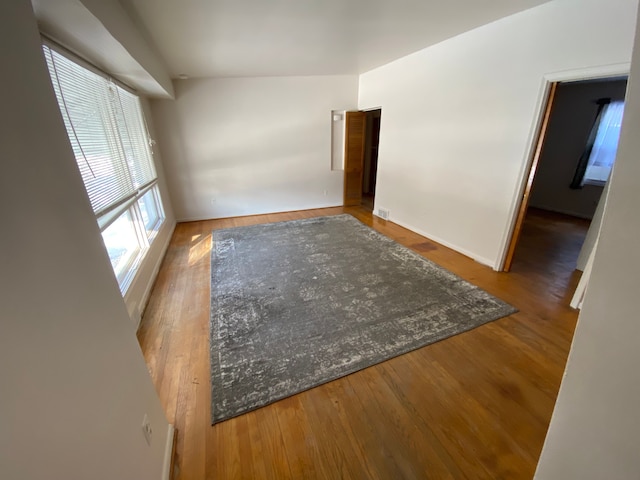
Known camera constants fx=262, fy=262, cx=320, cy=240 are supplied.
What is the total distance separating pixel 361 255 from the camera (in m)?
3.49

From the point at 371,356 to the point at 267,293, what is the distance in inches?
49.1

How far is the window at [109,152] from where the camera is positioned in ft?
6.07

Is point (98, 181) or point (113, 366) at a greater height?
point (98, 181)

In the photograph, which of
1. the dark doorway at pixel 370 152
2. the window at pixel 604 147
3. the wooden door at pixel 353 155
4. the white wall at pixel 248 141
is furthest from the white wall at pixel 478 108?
the window at pixel 604 147

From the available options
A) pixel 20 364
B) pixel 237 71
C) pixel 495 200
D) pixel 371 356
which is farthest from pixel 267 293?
pixel 237 71

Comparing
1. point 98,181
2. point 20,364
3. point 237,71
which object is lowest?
point 20,364

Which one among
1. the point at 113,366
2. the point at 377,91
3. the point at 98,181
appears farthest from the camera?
the point at 377,91

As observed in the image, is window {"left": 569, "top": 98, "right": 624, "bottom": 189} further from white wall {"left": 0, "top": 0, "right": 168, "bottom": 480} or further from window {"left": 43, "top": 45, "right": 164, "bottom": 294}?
window {"left": 43, "top": 45, "right": 164, "bottom": 294}

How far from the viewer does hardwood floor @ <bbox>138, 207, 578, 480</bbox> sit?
4.28ft

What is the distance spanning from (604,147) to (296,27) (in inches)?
231

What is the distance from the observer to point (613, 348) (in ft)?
1.94

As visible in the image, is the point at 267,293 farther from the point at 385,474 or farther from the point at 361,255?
the point at 385,474

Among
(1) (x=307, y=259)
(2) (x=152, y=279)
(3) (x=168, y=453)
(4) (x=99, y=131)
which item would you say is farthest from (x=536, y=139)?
(2) (x=152, y=279)

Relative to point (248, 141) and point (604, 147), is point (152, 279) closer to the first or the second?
point (248, 141)
